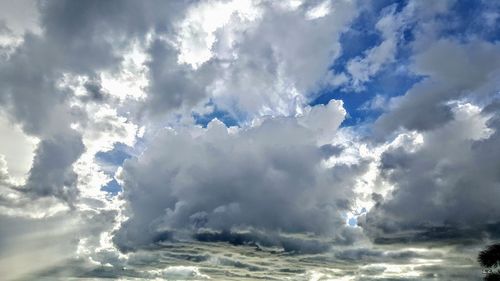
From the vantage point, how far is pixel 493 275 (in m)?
129

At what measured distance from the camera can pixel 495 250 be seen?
128375 mm

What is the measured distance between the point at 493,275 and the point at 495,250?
15.6ft
